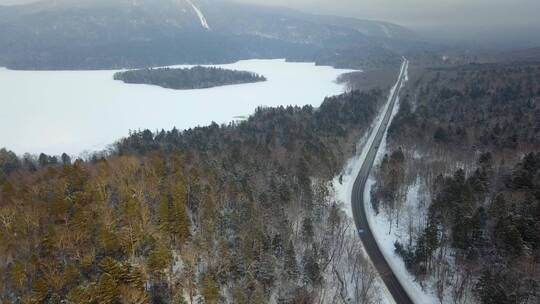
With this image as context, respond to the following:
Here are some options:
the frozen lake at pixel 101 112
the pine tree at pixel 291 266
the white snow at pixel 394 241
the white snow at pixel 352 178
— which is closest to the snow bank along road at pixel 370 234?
the white snow at pixel 394 241

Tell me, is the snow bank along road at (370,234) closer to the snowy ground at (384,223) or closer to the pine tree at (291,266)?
the snowy ground at (384,223)

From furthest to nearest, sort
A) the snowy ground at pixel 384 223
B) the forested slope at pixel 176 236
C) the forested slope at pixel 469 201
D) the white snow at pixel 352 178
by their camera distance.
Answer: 1. the white snow at pixel 352 178
2. the snowy ground at pixel 384 223
3. the forested slope at pixel 469 201
4. the forested slope at pixel 176 236

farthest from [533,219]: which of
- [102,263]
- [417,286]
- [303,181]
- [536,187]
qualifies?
[102,263]

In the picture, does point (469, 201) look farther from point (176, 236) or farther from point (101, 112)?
point (101, 112)

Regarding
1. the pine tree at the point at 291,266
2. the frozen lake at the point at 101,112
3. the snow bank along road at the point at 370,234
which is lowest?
the frozen lake at the point at 101,112

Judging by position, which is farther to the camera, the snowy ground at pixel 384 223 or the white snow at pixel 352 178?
the white snow at pixel 352 178

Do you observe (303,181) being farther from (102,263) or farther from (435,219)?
(102,263)

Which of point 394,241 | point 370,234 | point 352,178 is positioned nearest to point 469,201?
point 394,241

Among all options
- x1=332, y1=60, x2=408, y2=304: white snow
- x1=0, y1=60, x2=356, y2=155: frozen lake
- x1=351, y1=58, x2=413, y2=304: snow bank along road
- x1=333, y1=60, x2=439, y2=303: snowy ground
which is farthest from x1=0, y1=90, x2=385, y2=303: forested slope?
x1=0, y1=60, x2=356, y2=155: frozen lake
